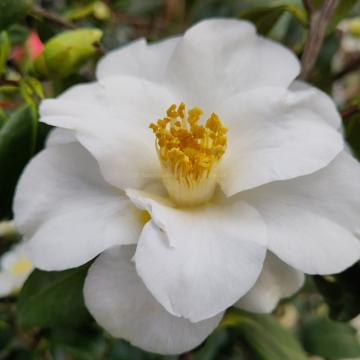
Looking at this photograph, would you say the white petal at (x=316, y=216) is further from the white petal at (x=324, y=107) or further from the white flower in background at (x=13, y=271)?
the white flower in background at (x=13, y=271)

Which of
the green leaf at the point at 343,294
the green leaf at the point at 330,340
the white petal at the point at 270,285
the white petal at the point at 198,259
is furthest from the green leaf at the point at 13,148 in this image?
the green leaf at the point at 330,340

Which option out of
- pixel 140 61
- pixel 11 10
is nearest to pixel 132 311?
pixel 140 61

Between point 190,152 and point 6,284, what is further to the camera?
point 6,284

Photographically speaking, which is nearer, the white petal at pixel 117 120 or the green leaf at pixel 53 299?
the white petal at pixel 117 120

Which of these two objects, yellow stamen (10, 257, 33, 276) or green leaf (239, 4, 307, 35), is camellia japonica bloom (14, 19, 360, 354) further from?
yellow stamen (10, 257, 33, 276)

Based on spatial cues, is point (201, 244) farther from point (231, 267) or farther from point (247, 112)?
point (247, 112)

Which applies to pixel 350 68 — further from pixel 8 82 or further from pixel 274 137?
pixel 8 82

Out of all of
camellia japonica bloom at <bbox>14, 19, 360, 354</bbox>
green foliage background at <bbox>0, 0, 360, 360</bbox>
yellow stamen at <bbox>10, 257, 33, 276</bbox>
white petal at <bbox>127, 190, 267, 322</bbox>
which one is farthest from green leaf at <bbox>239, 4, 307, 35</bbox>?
yellow stamen at <bbox>10, 257, 33, 276</bbox>
